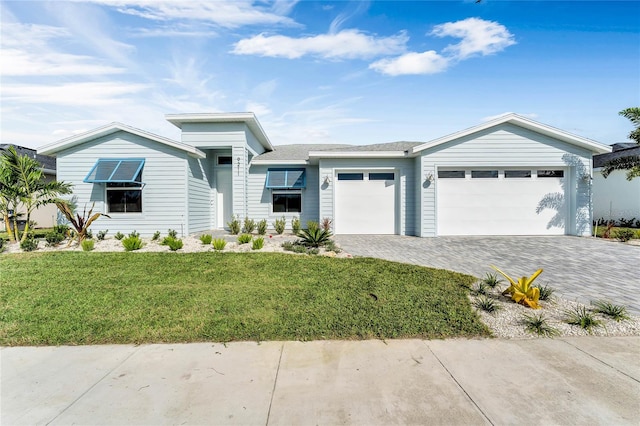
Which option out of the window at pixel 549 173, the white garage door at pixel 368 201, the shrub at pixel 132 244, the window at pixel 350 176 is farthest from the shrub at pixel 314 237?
the window at pixel 549 173

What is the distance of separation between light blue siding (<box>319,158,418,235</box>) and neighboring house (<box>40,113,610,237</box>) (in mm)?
45

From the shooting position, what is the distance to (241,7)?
26.7 ft

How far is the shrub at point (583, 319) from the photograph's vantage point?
13.1 ft

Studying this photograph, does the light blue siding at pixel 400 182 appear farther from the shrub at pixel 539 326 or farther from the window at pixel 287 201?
the shrub at pixel 539 326

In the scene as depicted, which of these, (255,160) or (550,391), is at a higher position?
(255,160)

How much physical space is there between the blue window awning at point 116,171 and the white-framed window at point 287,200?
19.4ft

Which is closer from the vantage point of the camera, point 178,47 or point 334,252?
point 334,252

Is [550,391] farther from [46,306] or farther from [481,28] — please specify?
[481,28]

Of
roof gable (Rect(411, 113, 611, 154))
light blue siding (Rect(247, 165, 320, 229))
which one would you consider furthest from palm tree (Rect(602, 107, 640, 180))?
light blue siding (Rect(247, 165, 320, 229))

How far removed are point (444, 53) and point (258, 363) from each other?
1192 centimetres

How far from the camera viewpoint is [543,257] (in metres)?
8.30

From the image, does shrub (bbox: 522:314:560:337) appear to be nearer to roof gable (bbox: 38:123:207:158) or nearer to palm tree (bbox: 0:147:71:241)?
roof gable (bbox: 38:123:207:158)

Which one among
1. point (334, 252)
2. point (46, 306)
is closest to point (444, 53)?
point (334, 252)

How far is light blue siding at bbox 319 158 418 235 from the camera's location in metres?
13.0
